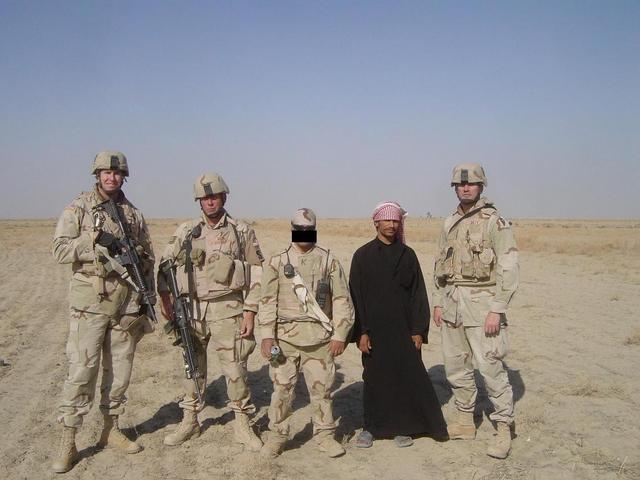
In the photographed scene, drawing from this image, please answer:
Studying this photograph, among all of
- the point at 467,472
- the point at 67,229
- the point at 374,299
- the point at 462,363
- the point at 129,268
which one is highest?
the point at 67,229

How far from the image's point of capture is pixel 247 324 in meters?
4.99

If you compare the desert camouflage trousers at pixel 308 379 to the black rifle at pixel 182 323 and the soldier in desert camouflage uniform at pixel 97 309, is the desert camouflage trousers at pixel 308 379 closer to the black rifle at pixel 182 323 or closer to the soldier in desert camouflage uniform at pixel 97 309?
the black rifle at pixel 182 323

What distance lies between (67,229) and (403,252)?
311 centimetres

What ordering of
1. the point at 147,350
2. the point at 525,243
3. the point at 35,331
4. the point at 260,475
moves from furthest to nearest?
the point at 525,243, the point at 35,331, the point at 147,350, the point at 260,475

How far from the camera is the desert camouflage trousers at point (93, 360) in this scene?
4.61 m

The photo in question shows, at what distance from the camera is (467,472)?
4.52 meters

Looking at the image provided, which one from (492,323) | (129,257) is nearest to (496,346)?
(492,323)

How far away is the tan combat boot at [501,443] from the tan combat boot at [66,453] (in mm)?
3759

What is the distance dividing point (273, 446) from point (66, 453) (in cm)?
182

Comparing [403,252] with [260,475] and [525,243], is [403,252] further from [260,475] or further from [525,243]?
Answer: [525,243]

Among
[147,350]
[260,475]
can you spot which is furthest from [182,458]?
[147,350]

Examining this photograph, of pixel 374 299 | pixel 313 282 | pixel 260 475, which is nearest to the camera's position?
pixel 260 475

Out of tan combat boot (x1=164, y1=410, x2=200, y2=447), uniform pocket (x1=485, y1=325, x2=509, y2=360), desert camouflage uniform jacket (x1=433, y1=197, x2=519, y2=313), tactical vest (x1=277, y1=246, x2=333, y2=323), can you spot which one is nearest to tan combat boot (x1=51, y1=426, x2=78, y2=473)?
tan combat boot (x1=164, y1=410, x2=200, y2=447)

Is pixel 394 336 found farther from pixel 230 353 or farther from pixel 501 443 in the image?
pixel 230 353
